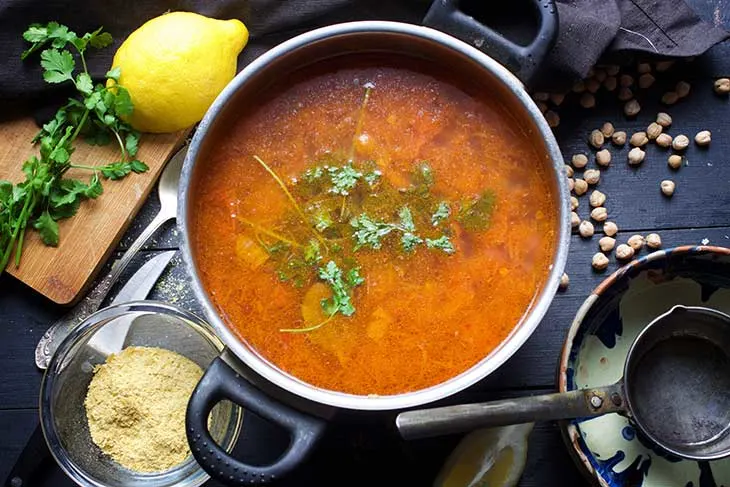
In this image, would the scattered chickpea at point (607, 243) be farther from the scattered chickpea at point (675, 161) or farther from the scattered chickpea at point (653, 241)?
the scattered chickpea at point (675, 161)

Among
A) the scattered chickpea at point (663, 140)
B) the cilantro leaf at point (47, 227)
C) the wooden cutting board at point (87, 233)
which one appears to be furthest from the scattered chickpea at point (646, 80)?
the cilantro leaf at point (47, 227)

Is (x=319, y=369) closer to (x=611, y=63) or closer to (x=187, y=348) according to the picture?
(x=187, y=348)

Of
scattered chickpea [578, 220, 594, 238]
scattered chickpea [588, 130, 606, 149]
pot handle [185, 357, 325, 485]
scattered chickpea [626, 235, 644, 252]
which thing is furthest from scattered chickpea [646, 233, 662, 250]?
pot handle [185, 357, 325, 485]

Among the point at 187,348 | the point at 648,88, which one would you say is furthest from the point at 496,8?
the point at 187,348

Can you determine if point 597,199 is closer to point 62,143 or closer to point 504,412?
point 504,412

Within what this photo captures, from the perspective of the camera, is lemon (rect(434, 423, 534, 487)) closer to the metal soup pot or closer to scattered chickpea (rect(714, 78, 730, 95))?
the metal soup pot

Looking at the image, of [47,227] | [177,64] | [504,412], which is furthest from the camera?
[47,227]

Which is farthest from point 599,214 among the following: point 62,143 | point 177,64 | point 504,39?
point 62,143
